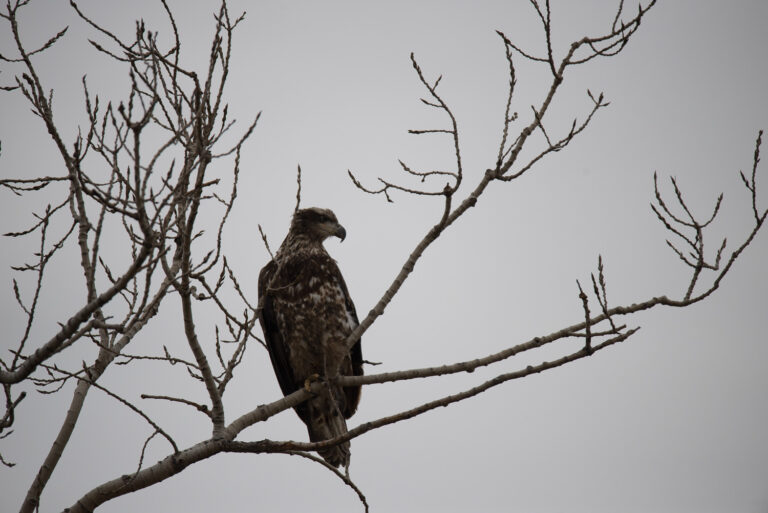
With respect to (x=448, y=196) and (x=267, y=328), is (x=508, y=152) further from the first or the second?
(x=267, y=328)

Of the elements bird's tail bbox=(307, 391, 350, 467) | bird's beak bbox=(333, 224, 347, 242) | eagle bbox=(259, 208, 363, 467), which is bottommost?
bird's tail bbox=(307, 391, 350, 467)

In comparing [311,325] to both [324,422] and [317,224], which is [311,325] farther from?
[317,224]

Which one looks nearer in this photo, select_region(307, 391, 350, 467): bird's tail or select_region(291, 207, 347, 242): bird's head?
select_region(307, 391, 350, 467): bird's tail

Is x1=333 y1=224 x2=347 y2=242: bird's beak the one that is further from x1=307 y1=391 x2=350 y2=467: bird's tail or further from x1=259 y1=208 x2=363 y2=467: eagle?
x1=307 y1=391 x2=350 y2=467: bird's tail

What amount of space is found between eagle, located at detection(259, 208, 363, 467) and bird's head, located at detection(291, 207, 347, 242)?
0.4 inches

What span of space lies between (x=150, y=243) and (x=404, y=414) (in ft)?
5.03

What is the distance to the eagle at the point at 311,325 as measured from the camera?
597 centimetres

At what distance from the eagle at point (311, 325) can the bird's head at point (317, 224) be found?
0.01 meters

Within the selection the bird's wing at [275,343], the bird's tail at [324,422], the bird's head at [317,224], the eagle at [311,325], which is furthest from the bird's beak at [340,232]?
the bird's tail at [324,422]

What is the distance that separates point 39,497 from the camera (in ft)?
11.2

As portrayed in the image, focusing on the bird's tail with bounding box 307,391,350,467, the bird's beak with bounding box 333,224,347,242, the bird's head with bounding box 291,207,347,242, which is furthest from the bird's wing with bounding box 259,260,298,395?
the bird's beak with bounding box 333,224,347,242

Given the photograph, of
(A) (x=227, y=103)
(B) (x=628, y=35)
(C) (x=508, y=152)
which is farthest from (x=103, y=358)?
(B) (x=628, y=35)

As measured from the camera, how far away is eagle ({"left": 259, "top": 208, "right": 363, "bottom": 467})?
597 cm

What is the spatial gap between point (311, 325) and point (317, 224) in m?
1.12
